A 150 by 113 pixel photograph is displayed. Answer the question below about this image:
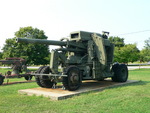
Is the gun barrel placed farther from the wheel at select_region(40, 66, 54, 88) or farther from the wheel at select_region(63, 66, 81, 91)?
the wheel at select_region(63, 66, 81, 91)

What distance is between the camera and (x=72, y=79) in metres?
8.90

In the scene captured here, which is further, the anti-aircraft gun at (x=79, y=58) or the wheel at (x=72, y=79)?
the anti-aircraft gun at (x=79, y=58)

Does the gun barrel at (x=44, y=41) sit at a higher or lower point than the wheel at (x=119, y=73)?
higher

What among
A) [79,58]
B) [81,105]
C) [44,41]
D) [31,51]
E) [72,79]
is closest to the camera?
[81,105]

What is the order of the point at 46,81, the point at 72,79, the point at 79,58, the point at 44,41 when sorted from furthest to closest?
1. the point at 79,58
2. the point at 46,81
3. the point at 44,41
4. the point at 72,79

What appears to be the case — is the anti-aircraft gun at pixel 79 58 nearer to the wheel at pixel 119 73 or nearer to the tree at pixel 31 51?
the wheel at pixel 119 73

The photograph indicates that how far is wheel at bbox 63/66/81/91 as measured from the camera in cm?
874

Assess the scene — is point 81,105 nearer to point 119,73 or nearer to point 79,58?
point 79,58

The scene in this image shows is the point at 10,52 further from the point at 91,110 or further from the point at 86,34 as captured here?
the point at 91,110

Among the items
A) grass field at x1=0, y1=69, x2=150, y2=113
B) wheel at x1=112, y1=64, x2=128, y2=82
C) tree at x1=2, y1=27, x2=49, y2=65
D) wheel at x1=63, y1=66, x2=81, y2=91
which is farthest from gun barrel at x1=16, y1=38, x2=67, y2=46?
tree at x1=2, y1=27, x2=49, y2=65

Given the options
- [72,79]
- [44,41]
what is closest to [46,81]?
[72,79]

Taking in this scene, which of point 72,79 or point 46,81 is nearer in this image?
point 72,79

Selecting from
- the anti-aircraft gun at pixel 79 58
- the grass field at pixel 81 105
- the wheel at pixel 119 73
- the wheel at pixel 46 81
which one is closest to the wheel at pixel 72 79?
the anti-aircraft gun at pixel 79 58

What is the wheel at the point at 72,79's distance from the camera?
28.7 ft
